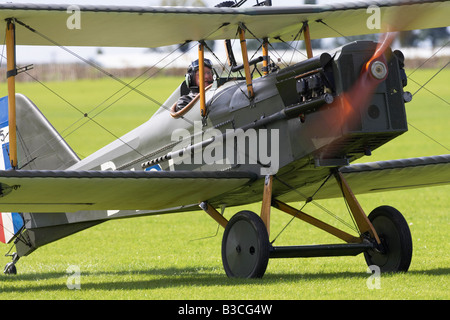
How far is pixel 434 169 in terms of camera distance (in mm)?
9945

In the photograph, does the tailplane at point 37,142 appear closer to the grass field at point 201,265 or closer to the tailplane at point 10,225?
the tailplane at point 10,225

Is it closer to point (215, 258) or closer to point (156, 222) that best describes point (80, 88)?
point (156, 222)

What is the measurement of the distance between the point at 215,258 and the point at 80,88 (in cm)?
4751

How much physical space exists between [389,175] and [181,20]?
3.15m

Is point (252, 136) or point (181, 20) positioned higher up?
point (181, 20)

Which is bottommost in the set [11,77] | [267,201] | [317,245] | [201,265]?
[201,265]

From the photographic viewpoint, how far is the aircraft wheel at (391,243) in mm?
8750

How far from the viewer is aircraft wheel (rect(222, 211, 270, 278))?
26.6 feet

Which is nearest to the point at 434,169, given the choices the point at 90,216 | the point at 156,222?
the point at 90,216

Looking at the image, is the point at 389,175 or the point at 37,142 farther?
the point at 37,142

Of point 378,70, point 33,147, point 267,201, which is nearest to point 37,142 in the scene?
point 33,147

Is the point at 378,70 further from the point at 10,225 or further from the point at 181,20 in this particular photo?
the point at 10,225

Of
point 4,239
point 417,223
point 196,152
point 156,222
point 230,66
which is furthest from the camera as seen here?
point 156,222

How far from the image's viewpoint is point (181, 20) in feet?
30.3
